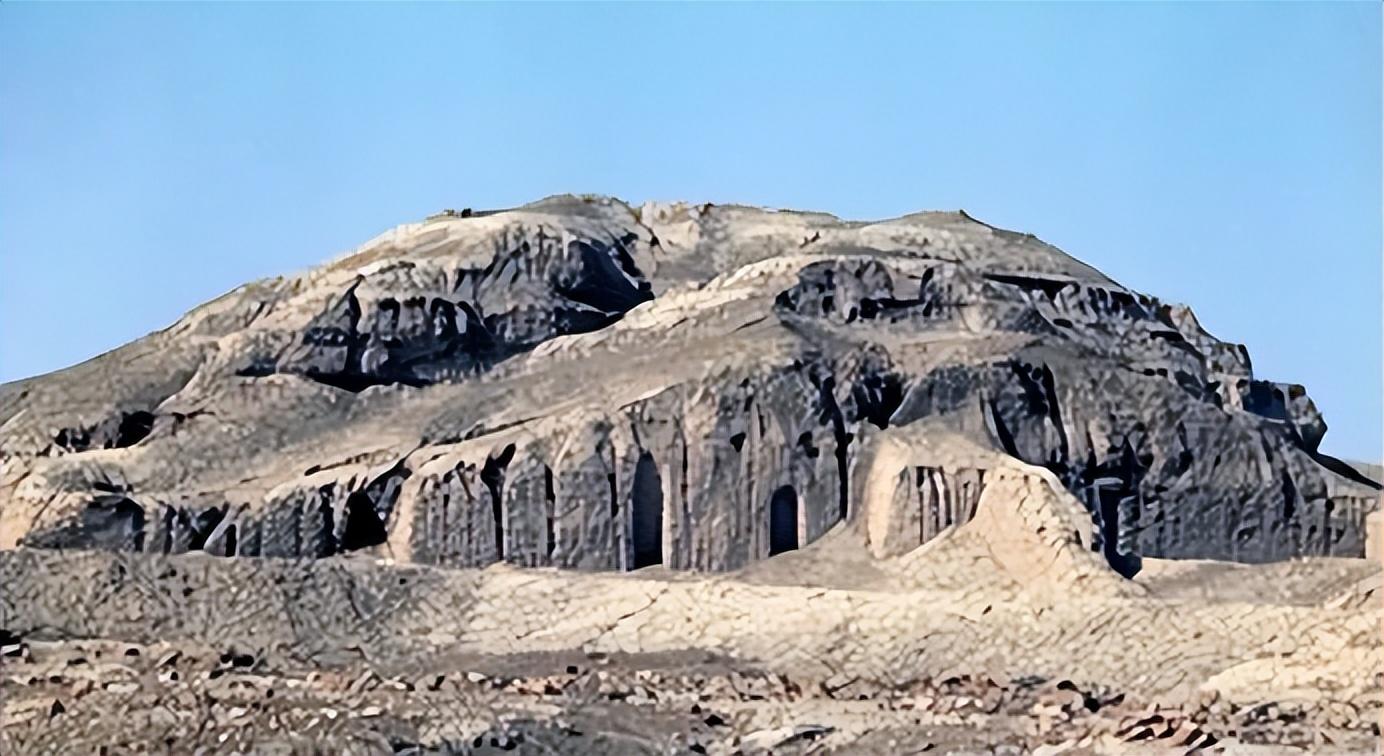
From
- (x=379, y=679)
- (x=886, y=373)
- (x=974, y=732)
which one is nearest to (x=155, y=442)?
(x=379, y=679)

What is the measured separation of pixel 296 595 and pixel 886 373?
1106 centimetres

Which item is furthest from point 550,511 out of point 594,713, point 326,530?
point 594,713

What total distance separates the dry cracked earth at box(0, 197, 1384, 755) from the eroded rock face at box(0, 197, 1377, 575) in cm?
7

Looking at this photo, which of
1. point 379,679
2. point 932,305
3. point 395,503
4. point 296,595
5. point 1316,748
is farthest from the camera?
point 932,305

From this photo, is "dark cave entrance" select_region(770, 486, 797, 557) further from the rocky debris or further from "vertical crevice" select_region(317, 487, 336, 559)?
"vertical crevice" select_region(317, 487, 336, 559)

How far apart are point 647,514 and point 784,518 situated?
2.24 metres

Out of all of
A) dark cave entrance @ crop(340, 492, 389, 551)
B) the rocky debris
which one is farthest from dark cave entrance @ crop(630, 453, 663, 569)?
the rocky debris

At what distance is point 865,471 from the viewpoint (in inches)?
1474

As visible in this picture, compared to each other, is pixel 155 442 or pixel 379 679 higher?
pixel 155 442

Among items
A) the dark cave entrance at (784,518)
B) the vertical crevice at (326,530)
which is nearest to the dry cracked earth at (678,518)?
the vertical crevice at (326,530)

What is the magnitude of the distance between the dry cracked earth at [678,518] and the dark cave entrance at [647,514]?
0.05 meters

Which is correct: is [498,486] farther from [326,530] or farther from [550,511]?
[326,530]

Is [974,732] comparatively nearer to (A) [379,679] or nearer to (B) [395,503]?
(A) [379,679]

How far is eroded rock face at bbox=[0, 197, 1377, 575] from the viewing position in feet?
119
